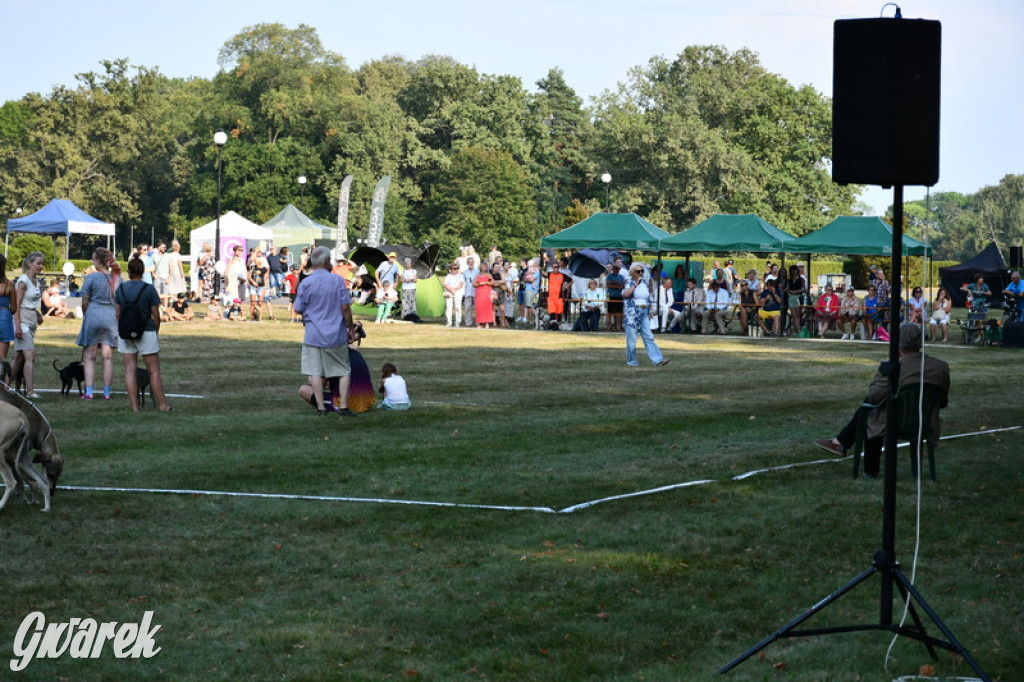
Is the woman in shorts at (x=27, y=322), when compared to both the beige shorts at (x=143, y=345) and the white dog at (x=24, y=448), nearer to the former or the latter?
the beige shorts at (x=143, y=345)

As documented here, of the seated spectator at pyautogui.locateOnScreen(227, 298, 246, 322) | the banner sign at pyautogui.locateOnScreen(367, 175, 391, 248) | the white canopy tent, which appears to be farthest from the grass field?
the white canopy tent

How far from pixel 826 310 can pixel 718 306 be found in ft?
8.51

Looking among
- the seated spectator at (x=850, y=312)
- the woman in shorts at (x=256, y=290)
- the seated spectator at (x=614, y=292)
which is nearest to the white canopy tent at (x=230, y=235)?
the woman in shorts at (x=256, y=290)

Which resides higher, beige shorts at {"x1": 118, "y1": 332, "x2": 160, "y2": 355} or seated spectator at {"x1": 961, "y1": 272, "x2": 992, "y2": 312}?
seated spectator at {"x1": 961, "y1": 272, "x2": 992, "y2": 312}

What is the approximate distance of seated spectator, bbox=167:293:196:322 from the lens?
31.8 metres

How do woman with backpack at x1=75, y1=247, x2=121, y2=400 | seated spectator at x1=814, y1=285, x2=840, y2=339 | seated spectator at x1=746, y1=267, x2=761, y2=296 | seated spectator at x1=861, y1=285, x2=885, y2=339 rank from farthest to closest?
seated spectator at x1=746, y1=267, x2=761, y2=296
seated spectator at x1=814, y1=285, x2=840, y2=339
seated spectator at x1=861, y1=285, x2=885, y2=339
woman with backpack at x1=75, y1=247, x2=121, y2=400

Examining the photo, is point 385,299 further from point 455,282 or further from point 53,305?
point 53,305

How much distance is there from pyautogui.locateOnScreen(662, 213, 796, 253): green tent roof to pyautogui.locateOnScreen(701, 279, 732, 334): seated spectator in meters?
1.03

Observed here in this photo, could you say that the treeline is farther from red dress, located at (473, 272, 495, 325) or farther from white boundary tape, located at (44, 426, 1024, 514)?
white boundary tape, located at (44, 426, 1024, 514)

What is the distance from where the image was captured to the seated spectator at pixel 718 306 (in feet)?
104

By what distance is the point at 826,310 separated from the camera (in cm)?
3105

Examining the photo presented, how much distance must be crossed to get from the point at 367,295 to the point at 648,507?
28.2m

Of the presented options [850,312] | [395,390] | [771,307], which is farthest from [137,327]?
[850,312]

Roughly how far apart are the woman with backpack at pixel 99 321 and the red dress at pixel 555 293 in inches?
681
